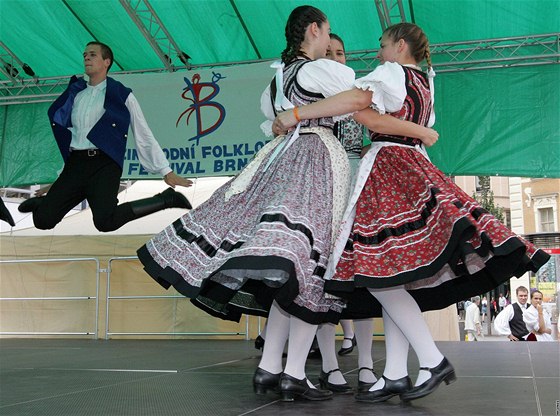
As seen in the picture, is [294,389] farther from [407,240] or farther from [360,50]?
[360,50]

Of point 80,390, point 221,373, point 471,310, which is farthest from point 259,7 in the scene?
point 471,310

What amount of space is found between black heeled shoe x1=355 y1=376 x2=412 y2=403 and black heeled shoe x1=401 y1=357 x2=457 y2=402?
50 mm

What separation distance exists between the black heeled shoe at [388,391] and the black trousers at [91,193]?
6.28 feet

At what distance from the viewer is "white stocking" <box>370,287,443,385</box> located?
1.95 meters

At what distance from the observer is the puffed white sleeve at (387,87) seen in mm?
2064

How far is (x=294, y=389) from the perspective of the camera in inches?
79.4

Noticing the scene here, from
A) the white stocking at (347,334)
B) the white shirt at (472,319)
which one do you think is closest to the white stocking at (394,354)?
the white stocking at (347,334)

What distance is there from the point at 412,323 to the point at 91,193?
7.00 ft

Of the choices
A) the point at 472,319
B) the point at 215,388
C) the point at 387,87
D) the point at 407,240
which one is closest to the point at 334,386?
the point at 215,388

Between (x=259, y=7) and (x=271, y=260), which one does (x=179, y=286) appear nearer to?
(x=271, y=260)

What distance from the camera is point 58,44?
6.39 meters

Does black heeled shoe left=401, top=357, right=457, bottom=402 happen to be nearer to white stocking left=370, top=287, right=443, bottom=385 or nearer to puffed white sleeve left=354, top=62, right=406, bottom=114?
white stocking left=370, top=287, right=443, bottom=385

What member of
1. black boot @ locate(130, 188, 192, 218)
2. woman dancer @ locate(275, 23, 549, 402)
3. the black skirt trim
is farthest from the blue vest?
woman dancer @ locate(275, 23, 549, 402)

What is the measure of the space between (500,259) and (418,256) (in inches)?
9.7
